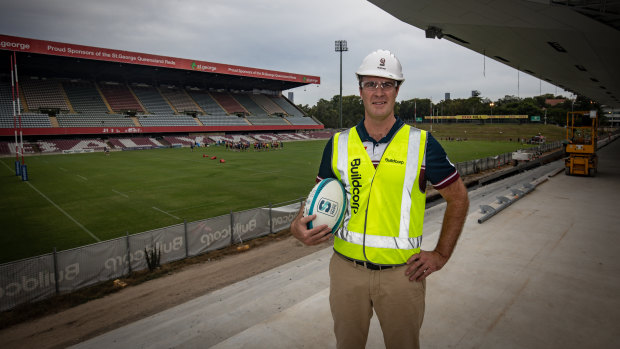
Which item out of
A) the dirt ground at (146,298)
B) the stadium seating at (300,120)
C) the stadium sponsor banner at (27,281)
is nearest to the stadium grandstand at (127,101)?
the stadium seating at (300,120)

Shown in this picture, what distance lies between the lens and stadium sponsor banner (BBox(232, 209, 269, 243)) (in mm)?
11273

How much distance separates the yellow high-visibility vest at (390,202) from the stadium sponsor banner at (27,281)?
325 inches

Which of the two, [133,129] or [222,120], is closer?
[133,129]

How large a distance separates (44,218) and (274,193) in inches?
408

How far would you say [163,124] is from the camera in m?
57.0

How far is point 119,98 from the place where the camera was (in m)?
58.6

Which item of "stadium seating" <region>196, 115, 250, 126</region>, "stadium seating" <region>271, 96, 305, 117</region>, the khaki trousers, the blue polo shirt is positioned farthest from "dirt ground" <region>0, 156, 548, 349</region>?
"stadium seating" <region>271, 96, 305, 117</region>

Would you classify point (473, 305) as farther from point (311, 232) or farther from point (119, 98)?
point (119, 98)

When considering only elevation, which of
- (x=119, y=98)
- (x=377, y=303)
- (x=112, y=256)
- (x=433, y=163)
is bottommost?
(x=112, y=256)

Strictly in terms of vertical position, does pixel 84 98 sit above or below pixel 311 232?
above

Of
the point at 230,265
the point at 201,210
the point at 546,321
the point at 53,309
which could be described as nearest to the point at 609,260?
the point at 546,321

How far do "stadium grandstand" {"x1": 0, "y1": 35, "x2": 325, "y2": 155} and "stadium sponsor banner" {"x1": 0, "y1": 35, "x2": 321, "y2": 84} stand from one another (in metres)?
0.11

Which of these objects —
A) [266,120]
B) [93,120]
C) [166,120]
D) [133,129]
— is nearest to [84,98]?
[93,120]

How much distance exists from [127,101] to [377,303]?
6703 centimetres
